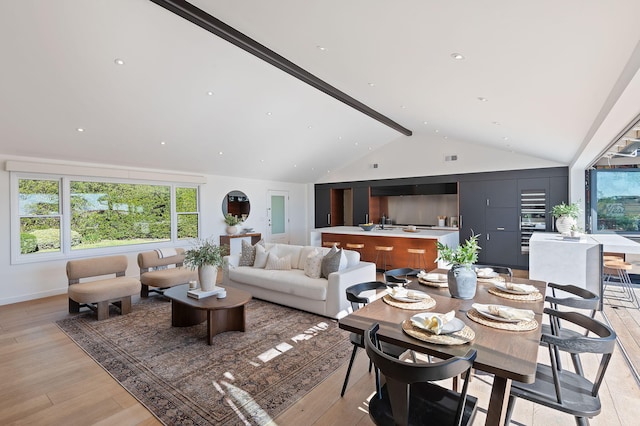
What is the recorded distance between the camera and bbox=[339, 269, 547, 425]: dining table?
1416 millimetres

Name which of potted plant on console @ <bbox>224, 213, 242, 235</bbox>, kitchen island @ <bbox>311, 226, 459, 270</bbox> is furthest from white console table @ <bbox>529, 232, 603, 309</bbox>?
potted plant on console @ <bbox>224, 213, 242, 235</bbox>

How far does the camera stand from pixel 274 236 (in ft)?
31.3

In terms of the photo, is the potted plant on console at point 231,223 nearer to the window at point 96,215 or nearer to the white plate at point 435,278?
the window at point 96,215

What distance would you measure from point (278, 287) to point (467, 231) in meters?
5.42

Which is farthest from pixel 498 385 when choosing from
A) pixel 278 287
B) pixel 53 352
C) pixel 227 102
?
pixel 227 102

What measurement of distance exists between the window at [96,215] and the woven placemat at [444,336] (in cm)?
615

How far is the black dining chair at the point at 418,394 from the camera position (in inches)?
53.1

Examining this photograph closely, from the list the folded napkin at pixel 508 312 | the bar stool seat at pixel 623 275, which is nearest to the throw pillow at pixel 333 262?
the folded napkin at pixel 508 312

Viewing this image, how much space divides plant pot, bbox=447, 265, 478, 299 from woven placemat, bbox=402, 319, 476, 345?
55cm

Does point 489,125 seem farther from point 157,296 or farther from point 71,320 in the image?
point 71,320

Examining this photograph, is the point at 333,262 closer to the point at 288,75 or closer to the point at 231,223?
the point at 288,75

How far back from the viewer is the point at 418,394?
174 centimetres

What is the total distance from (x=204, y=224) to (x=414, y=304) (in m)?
6.43

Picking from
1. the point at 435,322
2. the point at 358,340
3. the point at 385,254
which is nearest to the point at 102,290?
the point at 358,340
